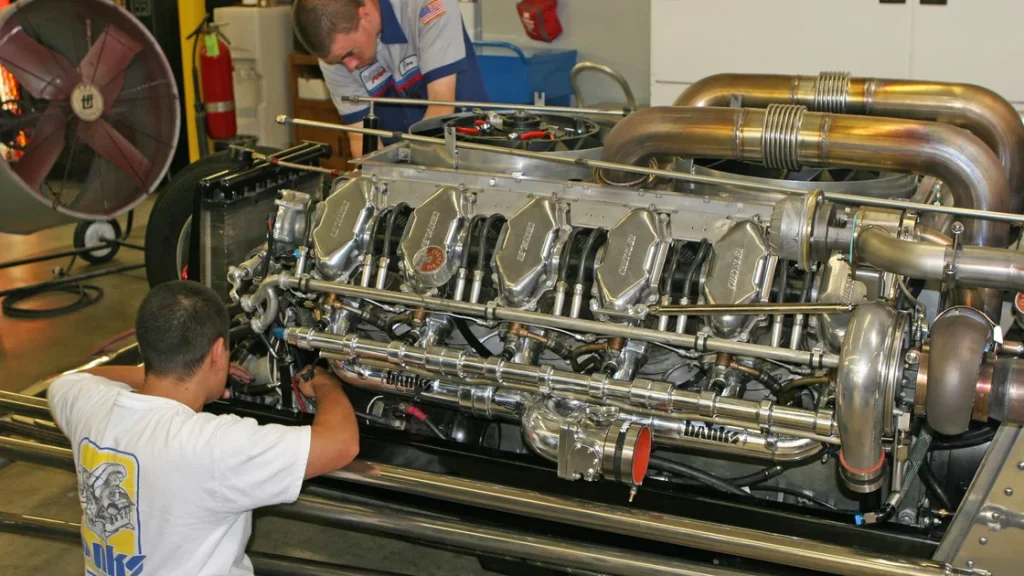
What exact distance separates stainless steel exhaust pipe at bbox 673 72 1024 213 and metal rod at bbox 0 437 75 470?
A: 1.86 metres

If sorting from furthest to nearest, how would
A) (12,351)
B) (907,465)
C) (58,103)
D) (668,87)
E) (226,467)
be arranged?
1. (668,87)
2. (12,351)
3. (58,103)
4. (907,465)
5. (226,467)

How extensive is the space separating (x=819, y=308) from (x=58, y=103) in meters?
3.29

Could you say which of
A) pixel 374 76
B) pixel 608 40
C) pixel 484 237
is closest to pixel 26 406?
pixel 484 237

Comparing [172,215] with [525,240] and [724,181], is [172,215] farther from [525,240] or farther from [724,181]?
[724,181]

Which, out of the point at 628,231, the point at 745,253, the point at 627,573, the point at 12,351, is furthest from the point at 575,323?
the point at 12,351

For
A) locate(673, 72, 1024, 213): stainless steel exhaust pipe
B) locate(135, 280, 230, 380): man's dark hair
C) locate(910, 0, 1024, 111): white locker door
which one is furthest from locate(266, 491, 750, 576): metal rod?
locate(910, 0, 1024, 111): white locker door

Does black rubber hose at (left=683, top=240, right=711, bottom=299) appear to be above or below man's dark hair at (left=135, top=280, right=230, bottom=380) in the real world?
above

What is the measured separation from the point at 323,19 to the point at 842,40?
7.93ft

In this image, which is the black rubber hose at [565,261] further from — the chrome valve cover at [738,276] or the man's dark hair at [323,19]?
the man's dark hair at [323,19]

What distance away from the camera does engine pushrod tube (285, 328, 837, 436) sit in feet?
6.96

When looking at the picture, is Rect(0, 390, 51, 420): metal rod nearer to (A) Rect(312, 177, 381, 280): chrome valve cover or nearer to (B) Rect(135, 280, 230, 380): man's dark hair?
(B) Rect(135, 280, 230, 380): man's dark hair

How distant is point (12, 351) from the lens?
14.6 feet

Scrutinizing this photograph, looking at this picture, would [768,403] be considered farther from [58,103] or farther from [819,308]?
[58,103]

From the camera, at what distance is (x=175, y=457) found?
1.99m
